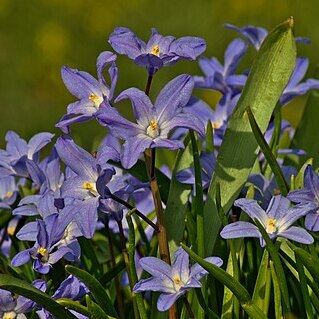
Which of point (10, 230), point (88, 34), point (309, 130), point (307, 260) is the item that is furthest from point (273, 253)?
point (88, 34)

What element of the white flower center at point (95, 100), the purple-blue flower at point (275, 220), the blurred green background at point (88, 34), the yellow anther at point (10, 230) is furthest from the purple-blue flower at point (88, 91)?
the blurred green background at point (88, 34)

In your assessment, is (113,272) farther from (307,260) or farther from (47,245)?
(307,260)

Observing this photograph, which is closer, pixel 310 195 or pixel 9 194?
pixel 310 195

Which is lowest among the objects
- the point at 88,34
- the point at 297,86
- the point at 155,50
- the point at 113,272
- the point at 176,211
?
the point at 88,34

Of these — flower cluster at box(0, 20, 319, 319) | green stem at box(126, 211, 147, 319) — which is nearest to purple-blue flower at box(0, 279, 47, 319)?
flower cluster at box(0, 20, 319, 319)

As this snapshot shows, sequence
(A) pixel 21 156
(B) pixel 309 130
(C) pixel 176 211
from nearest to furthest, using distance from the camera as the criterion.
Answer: (C) pixel 176 211
(A) pixel 21 156
(B) pixel 309 130

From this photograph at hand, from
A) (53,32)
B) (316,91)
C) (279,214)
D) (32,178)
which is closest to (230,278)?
(279,214)
